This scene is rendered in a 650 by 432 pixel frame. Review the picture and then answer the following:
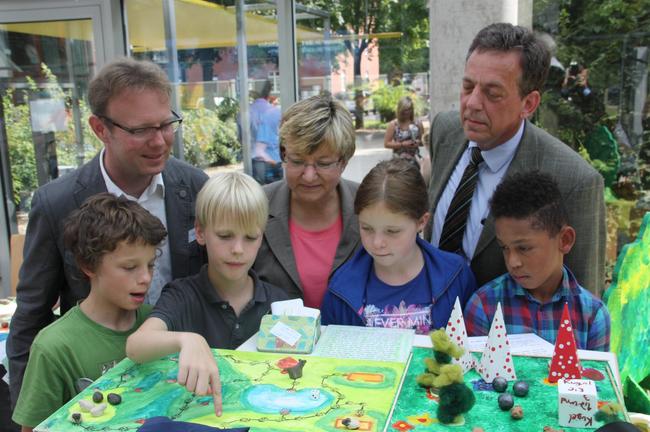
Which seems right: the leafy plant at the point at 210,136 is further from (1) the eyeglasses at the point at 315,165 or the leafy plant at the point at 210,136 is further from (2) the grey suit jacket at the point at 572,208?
(2) the grey suit jacket at the point at 572,208

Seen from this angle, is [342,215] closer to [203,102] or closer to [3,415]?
[3,415]

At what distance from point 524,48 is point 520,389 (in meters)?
1.41

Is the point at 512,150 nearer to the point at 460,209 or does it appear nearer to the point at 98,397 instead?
the point at 460,209

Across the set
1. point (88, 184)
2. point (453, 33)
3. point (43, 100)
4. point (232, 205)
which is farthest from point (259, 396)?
point (43, 100)

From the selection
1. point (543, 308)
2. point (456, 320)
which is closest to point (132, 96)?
point (456, 320)

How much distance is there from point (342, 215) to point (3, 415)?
89.2 inches

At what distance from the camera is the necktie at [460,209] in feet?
7.98

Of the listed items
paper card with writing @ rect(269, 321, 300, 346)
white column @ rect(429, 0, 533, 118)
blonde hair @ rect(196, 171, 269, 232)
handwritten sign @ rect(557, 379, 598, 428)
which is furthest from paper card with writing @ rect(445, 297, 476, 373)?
white column @ rect(429, 0, 533, 118)

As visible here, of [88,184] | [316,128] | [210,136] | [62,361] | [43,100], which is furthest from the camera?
[210,136]

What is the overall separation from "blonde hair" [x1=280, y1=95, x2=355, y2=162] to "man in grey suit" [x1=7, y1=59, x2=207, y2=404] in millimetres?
460

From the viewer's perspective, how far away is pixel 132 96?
2.16 m

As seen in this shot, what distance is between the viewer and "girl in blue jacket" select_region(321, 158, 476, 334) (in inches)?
81.2

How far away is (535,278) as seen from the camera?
2.03 metres

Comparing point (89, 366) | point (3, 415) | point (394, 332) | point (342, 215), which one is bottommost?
point (3, 415)
